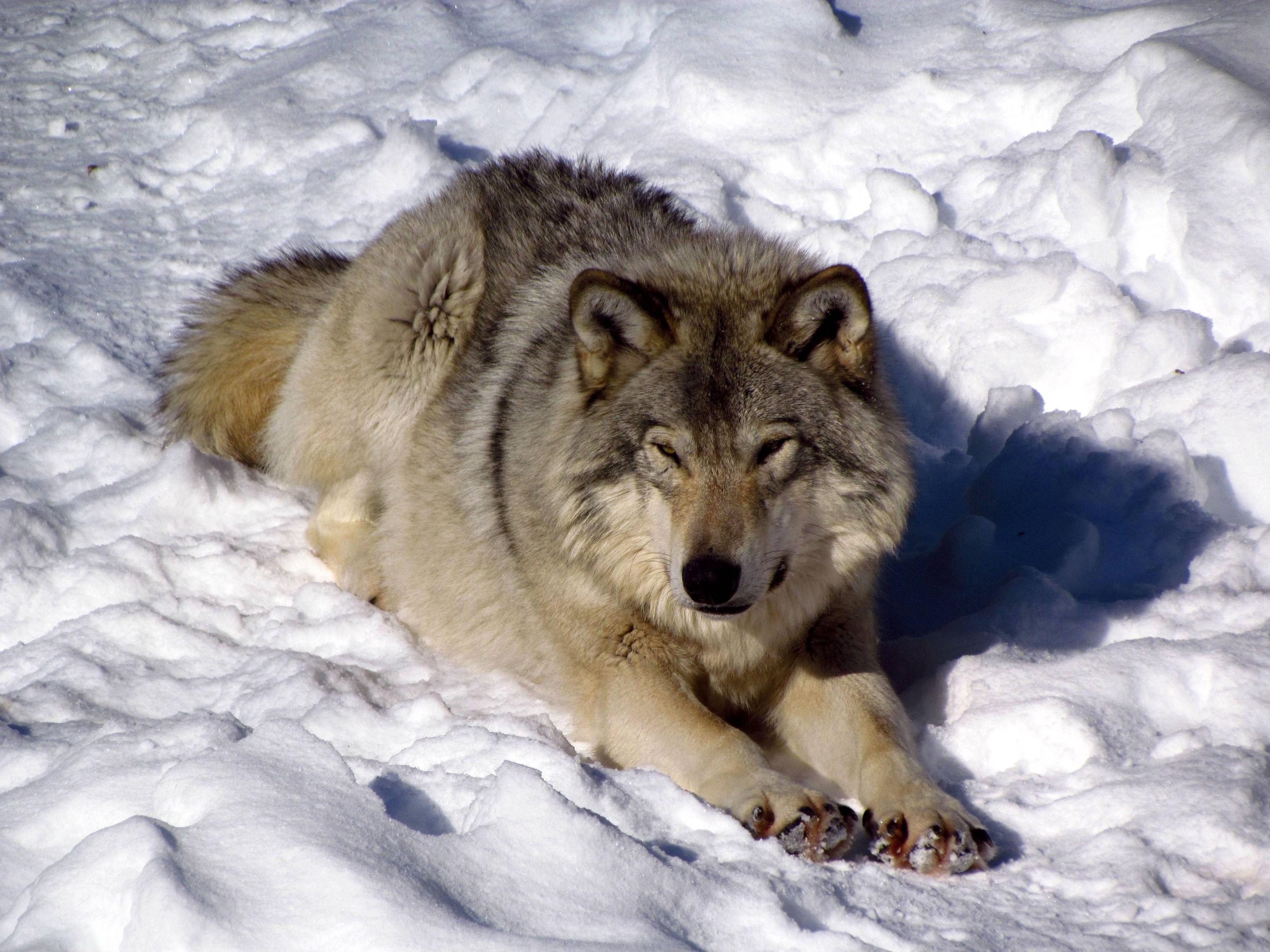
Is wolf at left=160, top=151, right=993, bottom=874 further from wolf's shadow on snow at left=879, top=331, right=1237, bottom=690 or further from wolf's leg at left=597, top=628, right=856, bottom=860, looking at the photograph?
wolf's shadow on snow at left=879, top=331, right=1237, bottom=690

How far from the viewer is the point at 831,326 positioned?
3307mm

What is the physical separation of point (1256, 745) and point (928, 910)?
123cm

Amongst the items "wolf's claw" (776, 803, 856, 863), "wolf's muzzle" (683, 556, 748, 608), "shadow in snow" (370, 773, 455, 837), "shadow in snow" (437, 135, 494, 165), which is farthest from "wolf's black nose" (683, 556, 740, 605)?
"shadow in snow" (437, 135, 494, 165)

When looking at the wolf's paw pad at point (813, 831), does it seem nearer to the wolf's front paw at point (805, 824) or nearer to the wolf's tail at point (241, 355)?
the wolf's front paw at point (805, 824)

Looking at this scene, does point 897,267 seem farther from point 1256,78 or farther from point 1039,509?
point 1256,78

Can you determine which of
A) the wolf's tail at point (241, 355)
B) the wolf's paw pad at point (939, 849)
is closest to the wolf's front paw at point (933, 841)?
the wolf's paw pad at point (939, 849)

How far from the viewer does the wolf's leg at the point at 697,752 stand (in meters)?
2.72

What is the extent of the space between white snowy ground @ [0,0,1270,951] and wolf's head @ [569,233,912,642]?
65 cm

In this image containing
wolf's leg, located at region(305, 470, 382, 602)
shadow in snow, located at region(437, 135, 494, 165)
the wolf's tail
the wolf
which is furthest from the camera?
shadow in snow, located at region(437, 135, 494, 165)

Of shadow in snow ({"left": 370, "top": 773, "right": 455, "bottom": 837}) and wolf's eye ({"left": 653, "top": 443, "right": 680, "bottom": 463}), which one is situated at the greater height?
wolf's eye ({"left": 653, "top": 443, "right": 680, "bottom": 463})

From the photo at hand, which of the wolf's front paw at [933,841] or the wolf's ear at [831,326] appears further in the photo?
the wolf's ear at [831,326]

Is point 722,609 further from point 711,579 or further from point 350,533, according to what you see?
point 350,533

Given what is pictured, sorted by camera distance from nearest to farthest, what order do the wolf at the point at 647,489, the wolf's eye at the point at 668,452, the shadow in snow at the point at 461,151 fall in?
the wolf at the point at 647,489 → the wolf's eye at the point at 668,452 → the shadow in snow at the point at 461,151

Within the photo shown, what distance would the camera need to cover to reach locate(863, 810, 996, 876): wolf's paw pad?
2652 millimetres
